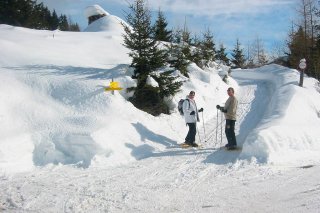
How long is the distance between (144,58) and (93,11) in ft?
120

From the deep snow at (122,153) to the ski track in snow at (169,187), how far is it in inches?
0.8

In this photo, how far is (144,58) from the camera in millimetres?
A: 16047

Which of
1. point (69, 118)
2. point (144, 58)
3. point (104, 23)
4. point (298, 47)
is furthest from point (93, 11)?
point (69, 118)

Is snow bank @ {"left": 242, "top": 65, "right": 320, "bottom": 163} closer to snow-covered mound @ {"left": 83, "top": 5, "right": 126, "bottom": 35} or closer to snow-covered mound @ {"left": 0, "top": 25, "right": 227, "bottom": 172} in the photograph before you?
snow-covered mound @ {"left": 0, "top": 25, "right": 227, "bottom": 172}

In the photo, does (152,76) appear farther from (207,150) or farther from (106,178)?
(106,178)

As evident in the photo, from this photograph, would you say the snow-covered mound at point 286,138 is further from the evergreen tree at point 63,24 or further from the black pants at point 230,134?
the evergreen tree at point 63,24

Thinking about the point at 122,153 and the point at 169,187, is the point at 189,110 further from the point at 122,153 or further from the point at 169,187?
the point at 169,187

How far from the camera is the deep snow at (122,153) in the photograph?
7.74 m

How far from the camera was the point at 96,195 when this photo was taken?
317 inches

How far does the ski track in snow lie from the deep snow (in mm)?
22

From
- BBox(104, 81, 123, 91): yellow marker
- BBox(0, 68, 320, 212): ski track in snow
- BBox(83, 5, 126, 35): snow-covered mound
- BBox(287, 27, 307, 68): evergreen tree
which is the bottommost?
BBox(0, 68, 320, 212): ski track in snow

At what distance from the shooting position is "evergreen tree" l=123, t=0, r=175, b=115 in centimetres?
1608

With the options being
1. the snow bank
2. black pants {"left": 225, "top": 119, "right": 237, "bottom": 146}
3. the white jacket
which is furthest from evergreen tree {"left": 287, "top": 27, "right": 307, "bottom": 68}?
black pants {"left": 225, "top": 119, "right": 237, "bottom": 146}

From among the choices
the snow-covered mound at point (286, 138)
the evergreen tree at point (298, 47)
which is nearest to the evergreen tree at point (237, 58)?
the evergreen tree at point (298, 47)
